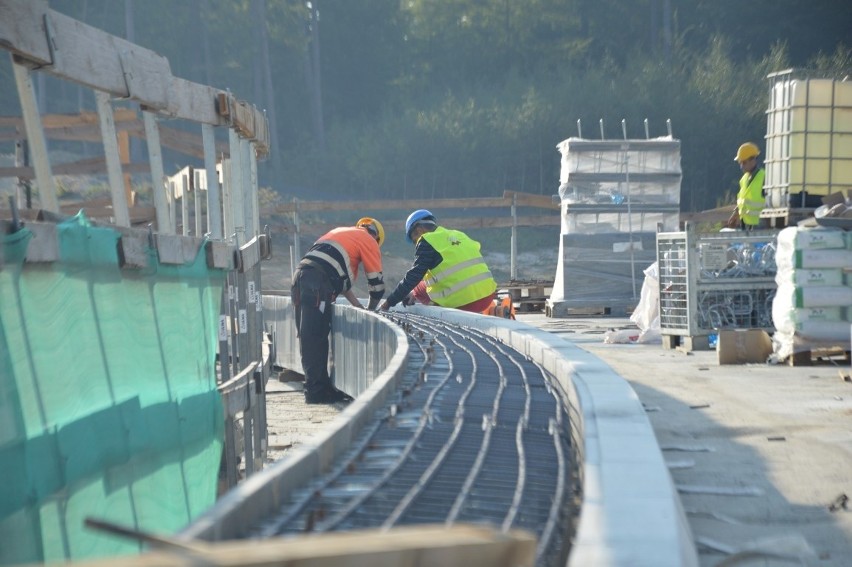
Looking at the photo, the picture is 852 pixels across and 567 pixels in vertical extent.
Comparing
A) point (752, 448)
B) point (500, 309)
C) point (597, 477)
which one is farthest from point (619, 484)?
point (500, 309)

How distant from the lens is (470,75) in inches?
2512

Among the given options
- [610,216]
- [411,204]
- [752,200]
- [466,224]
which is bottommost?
[466,224]

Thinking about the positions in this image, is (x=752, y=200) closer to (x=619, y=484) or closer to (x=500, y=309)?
(x=500, y=309)

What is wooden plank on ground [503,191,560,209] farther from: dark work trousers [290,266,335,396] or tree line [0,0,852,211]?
tree line [0,0,852,211]

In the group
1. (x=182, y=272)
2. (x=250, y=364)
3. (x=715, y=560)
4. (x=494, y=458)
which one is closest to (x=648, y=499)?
(x=715, y=560)

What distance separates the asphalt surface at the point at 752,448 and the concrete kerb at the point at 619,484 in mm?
202

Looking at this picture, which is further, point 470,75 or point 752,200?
point 470,75

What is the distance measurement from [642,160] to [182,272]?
A: 16512mm

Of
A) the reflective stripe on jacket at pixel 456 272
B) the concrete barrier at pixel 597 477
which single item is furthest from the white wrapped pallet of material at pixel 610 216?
the concrete barrier at pixel 597 477

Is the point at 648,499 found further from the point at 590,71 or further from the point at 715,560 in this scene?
the point at 590,71

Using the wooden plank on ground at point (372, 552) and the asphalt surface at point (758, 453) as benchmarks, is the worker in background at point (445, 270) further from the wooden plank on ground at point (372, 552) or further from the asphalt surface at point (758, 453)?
the wooden plank on ground at point (372, 552)

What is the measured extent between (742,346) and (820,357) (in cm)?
73

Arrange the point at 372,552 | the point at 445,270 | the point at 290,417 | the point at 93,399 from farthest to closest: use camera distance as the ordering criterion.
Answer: the point at 445,270, the point at 290,417, the point at 93,399, the point at 372,552

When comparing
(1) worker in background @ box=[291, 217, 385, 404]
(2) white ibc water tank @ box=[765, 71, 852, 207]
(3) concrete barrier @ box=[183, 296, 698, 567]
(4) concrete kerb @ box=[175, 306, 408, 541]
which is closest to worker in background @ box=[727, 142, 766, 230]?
(2) white ibc water tank @ box=[765, 71, 852, 207]
